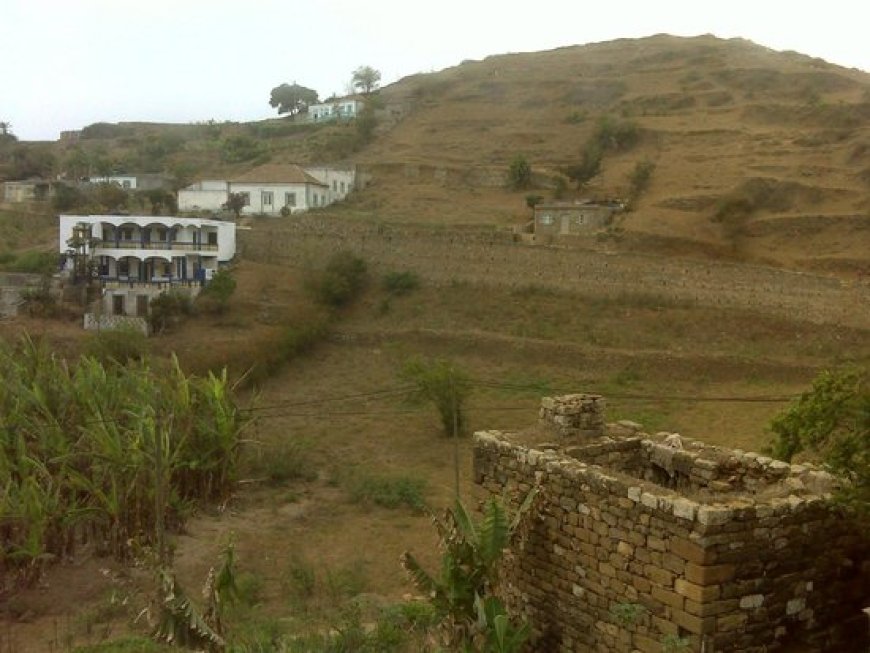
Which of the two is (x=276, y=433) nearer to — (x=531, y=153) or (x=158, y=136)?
(x=531, y=153)

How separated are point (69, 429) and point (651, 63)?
64.0m

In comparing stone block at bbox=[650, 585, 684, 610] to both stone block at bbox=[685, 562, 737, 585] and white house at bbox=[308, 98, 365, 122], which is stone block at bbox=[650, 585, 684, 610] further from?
white house at bbox=[308, 98, 365, 122]

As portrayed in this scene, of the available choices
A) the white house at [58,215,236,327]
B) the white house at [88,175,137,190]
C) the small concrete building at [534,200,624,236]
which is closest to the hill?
the small concrete building at [534,200,624,236]

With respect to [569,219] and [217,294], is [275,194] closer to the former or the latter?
[217,294]

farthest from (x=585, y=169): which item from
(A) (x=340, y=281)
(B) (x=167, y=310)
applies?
(B) (x=167, y=310)

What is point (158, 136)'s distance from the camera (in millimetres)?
71562

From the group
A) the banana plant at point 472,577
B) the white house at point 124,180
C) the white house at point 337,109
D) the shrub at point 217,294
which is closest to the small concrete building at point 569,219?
the shrub at point 217,294

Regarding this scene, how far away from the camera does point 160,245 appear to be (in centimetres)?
3562

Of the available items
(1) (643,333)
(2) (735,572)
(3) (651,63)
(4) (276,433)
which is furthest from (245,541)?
(3) (651,63)

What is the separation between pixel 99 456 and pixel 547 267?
20704 millimetres

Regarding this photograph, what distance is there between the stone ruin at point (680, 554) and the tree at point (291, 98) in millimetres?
82620

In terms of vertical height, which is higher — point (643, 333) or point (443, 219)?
point (443, 219)

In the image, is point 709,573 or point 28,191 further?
point 28,191

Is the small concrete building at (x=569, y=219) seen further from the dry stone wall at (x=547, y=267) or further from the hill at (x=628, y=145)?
the dry stone wall at (x=547, y=267)
